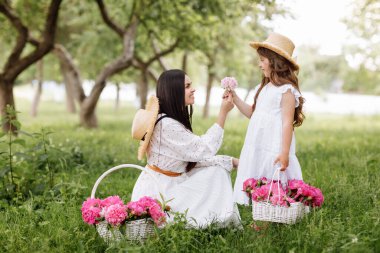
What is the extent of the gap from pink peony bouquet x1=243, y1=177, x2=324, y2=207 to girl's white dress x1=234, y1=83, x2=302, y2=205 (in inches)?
8.1

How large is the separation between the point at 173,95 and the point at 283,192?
4.13 feet

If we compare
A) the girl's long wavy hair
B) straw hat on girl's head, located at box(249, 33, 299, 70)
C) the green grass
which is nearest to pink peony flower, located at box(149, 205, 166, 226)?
the green grass

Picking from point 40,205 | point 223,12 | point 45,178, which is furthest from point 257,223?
point 223,12

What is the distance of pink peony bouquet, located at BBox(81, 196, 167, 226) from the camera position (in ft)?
10.9

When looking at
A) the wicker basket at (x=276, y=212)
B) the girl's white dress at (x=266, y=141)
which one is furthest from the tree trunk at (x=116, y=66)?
the wicker basket at (x=276, y=212)

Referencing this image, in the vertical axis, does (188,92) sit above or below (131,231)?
above

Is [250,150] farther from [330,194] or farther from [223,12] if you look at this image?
[223,12]

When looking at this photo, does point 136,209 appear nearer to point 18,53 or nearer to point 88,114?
point 18,53

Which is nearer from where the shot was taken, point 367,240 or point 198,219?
point 367,240

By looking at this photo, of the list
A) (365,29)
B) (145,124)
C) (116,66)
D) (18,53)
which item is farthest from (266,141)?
(365,29)

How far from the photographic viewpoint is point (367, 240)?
3.41 meters

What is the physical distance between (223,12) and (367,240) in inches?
361

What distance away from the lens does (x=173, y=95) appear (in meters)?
3.93

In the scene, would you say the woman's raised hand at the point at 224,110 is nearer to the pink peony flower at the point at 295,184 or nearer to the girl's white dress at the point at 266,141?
the girl's white dress at the point at 266,141
